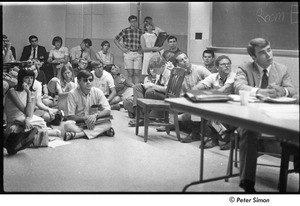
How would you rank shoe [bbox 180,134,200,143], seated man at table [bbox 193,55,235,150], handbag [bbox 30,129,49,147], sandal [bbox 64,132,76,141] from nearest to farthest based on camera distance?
seated man at table [bbox 193,55,235,150]
shoe [bbox 180,134,200,143]
handbag [bbox 30,129,49,147]
sandal [bbox 64,132,76,141]

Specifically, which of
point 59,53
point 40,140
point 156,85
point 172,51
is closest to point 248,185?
point 172,51

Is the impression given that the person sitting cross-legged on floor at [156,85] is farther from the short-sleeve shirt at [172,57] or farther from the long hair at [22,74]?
the long hair at [22,74]

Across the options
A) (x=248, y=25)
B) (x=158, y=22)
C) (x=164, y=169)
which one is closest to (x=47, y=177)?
(x=164, y=169)

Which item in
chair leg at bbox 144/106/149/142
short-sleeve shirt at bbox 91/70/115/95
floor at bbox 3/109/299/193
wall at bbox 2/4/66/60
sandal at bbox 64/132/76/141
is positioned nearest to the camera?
floor at bbox 3/109/299/193

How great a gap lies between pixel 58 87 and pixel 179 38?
5.20 ft

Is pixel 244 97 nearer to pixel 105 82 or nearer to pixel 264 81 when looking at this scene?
pixel 264 81

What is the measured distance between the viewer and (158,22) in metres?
3.80

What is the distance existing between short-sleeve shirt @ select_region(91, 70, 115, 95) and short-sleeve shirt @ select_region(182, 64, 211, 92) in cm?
130

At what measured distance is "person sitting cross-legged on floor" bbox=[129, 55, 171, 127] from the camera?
429 cm

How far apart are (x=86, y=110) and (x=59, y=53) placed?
0.73m

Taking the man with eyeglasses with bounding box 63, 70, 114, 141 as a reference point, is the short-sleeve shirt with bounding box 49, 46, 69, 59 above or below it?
above

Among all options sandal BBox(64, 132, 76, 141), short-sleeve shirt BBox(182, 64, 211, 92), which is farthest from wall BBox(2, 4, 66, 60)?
short-sleeve shirt BBox(182, 64, 211, 92)

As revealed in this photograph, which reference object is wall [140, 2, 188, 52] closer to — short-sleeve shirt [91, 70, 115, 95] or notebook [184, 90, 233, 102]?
notebook [184, 90, 233, 102]

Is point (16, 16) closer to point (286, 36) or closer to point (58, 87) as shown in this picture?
point (58, 87)
